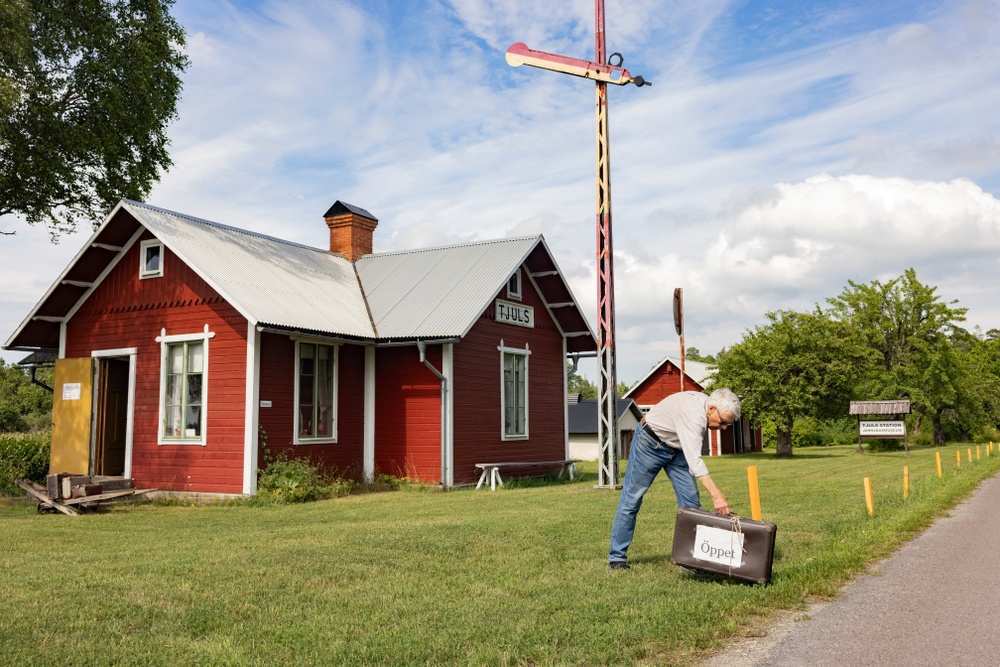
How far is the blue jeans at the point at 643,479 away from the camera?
25.8 ft

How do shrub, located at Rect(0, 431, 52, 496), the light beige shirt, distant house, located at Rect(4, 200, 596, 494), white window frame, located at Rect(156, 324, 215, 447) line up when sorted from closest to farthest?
the light beige shirt < distant house, located at Rect(4, 200, 596, 494) < white window frame, located at Rect(156, 324, 215, 447) < shrub, located at Rect(0, 431, 52, 496)

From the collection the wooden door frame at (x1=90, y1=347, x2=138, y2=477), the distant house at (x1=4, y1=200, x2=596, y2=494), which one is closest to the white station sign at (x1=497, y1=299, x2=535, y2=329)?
the distant house at (x1=4, y1=200, x2=596, y2=494)

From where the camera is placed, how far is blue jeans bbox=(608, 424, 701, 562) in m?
7.88

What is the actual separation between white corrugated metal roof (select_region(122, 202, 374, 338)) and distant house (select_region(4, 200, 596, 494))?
0.05 m

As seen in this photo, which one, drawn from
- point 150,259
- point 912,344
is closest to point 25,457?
point 150,259

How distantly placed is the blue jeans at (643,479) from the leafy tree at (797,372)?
33957 millimetres

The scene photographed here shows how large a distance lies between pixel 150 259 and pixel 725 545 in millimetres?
14994

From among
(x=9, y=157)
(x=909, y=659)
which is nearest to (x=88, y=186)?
(x=9, y=157)

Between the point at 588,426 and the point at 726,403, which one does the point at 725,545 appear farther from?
the point at 588,426

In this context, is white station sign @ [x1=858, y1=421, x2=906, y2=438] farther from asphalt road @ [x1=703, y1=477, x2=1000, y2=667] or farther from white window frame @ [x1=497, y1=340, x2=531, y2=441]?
asphalt road @ [x1=703, y1=477, x2=1000, y2=667]

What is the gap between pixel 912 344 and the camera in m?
52.9

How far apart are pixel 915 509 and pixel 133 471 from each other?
14.6 metres

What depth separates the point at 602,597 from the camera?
6.61 m

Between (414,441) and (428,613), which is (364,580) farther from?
(414,441)
